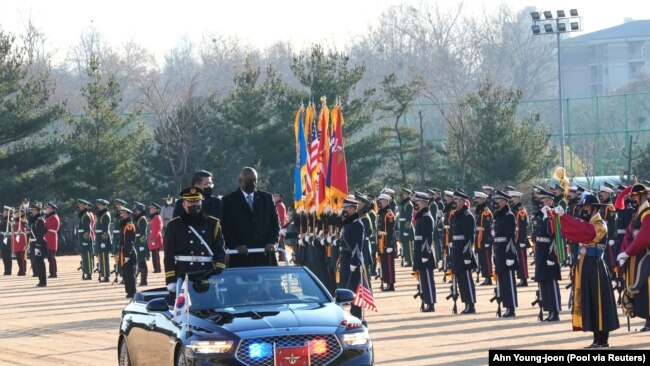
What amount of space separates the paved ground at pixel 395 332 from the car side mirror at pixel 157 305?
3.47 m

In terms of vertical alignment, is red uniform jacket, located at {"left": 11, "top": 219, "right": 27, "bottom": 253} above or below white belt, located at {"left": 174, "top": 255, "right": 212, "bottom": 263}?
below

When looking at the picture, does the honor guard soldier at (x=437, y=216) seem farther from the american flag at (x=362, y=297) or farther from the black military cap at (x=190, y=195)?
the black military cap at (x=190, y=195)

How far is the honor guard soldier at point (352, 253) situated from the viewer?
21344 millimetres

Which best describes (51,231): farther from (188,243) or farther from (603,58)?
(603,58)

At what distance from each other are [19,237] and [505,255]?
19.8m

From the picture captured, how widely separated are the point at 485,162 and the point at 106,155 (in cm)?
1333

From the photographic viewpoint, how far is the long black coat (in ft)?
53.9

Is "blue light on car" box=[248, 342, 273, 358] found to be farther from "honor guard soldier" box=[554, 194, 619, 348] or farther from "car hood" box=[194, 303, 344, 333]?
"honor guard soldier" box=[554, 194, 619, 348]

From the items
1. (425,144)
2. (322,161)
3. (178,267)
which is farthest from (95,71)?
(178,267)

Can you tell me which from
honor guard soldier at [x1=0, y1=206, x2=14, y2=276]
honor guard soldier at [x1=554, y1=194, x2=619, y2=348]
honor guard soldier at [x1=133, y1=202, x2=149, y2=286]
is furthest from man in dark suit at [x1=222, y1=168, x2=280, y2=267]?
honor guard soldier at [x1=0, y1=206, x2=14, y2=276]

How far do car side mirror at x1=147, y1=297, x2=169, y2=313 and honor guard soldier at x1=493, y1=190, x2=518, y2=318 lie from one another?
31.3ft

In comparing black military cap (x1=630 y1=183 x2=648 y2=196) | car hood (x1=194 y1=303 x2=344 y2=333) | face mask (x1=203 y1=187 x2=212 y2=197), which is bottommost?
car hood (x1=194 y1=303 x2=344 y2=333)

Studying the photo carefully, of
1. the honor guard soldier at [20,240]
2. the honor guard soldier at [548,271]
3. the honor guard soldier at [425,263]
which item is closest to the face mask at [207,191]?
the honor guard soldier at [548,271]

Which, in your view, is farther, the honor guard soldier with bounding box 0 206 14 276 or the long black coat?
the honor guard soldier with bounding box 0 206 14 276
